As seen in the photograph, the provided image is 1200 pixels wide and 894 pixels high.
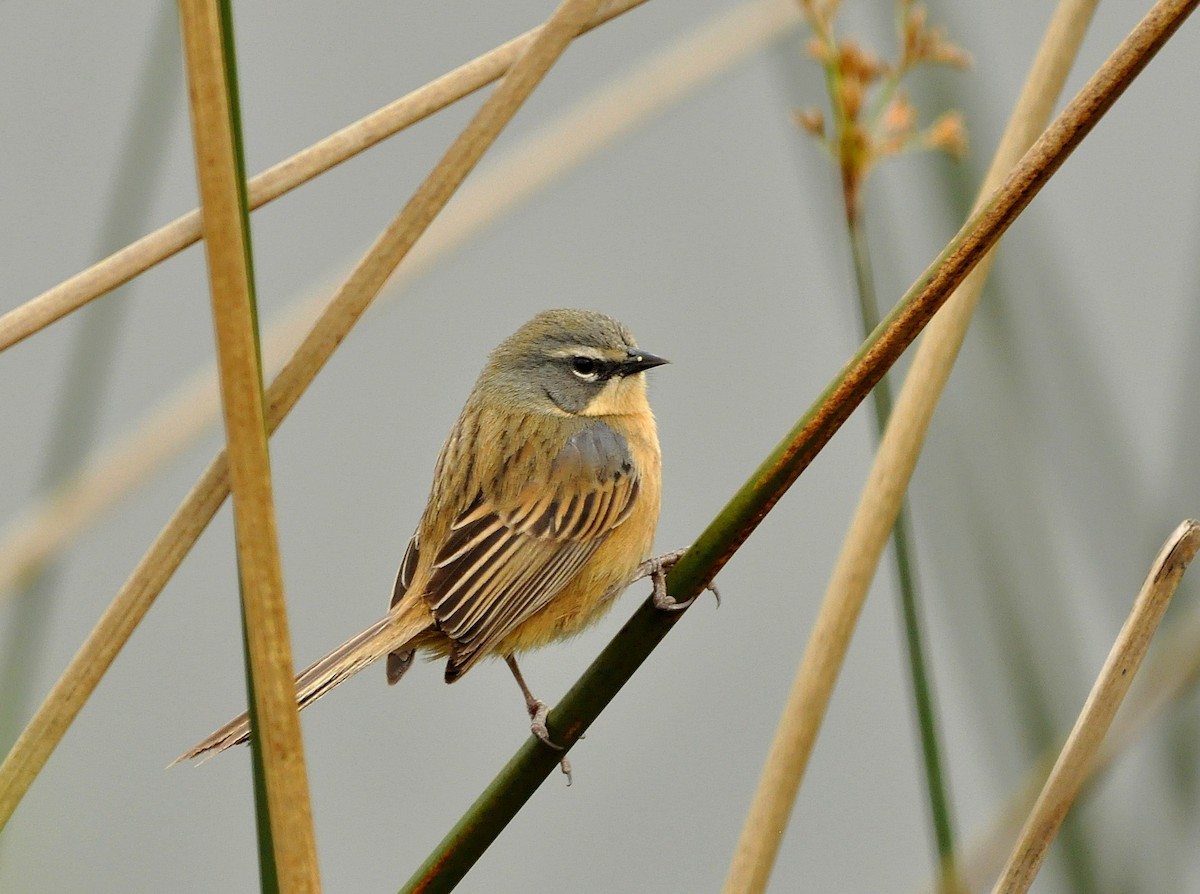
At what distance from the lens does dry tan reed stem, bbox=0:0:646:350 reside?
219 cm

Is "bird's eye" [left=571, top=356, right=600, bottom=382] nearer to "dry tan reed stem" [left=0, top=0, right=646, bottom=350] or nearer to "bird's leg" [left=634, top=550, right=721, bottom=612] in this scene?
"bird's leg" [left=634, top=550, right=721, bottom=612]

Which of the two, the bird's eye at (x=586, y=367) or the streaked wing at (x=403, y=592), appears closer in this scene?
the streaked wing at (x=403, y=592)

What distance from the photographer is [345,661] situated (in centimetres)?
277

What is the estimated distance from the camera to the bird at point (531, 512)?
3.01 m

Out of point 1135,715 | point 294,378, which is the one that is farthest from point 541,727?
point 1135,715

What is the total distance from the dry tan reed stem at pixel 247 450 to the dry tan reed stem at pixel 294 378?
1.02 feet

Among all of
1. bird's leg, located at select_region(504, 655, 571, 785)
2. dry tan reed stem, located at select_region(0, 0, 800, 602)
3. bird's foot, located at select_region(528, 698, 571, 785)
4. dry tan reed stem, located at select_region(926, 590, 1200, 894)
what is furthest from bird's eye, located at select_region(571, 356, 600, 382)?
dry tan reed stem, located at select_region(926, 590, 1200, 894)

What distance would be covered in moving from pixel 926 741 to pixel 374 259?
3.88 ft

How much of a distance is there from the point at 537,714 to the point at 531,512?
0.56 meters

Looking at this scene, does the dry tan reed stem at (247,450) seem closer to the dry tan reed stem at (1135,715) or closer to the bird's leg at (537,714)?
the bird's leg at (537,714)

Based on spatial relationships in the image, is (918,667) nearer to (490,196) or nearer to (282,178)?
(282,178)

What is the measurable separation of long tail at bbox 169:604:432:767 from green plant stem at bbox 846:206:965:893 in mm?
1040

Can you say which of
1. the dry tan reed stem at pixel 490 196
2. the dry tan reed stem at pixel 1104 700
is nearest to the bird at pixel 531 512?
the dry tan reed stem at pixel 490 196

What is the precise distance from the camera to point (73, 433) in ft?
8.86
